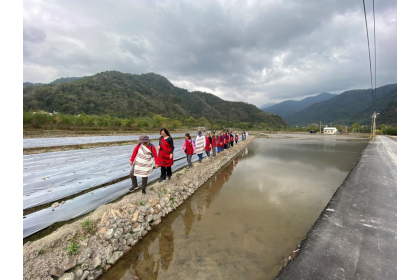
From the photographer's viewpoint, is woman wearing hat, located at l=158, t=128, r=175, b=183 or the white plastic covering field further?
woman wearing hat, located at l=158, t=128, r=175, b=183

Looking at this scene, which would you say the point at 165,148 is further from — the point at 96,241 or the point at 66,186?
the point at 66,186

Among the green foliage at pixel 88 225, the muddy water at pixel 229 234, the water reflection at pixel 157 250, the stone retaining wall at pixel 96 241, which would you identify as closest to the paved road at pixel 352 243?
the muddy water at pixel 229 234

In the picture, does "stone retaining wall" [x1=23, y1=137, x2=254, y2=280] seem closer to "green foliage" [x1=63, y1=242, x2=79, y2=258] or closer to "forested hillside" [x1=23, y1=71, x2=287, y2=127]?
"green foliage" [x1=63, y1=242, x2=79, y2=258]

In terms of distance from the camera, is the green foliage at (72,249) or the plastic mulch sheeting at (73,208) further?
the plastic mulch sheeting at (73,208)

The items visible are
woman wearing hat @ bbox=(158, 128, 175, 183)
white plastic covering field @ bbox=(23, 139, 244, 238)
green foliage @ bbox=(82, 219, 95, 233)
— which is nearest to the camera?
green foliage @ bbox=(82, 219, 95, 233)

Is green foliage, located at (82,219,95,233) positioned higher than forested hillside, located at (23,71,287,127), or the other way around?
forested hillside, located at (23,71,287,127)

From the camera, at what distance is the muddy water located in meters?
3.03

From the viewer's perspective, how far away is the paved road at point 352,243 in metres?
2.61

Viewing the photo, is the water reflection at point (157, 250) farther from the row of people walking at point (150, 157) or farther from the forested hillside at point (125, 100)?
the forested hillside at point (125, 100)

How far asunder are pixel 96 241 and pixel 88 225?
0.40m

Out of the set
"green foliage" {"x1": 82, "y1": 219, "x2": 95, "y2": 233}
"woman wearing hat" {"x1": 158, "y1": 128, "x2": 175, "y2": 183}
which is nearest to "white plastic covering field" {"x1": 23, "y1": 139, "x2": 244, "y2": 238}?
"green foliage" {"x1": 82, "y1": 219, "x2": 95, "y2": 233}

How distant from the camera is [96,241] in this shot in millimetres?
3064

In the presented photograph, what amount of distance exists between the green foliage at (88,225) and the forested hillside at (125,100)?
69.8 metres

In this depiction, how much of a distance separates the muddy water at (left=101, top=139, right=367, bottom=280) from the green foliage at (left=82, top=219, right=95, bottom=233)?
0.86 metres
